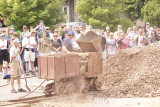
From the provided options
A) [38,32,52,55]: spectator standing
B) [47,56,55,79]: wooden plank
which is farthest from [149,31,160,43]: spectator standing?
[47,56,55,79]: wooden plank

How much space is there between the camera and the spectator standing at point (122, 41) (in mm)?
21531

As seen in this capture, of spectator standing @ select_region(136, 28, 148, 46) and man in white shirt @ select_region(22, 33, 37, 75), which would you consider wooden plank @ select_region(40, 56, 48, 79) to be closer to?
man in white shirt @ select_region(22, 33, 37, 75)

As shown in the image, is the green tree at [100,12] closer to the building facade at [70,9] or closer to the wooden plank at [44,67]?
the building facade at [70,9]

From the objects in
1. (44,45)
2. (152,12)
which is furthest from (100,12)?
(44,45)

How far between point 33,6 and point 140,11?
18.6 metres

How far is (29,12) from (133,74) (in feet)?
41.2

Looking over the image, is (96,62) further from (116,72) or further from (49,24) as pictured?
(49,24)

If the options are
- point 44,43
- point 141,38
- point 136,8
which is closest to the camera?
point 44,43

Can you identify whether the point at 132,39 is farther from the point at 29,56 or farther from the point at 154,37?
the point at 29,56

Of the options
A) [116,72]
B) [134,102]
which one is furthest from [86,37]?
Result: [134,102]

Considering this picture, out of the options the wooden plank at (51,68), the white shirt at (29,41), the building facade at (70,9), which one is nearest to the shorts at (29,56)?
the white shirt at (29,41)

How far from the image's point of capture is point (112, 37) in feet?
69.4

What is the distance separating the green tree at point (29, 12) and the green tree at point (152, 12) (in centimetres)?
1287

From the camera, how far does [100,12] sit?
34562mm
